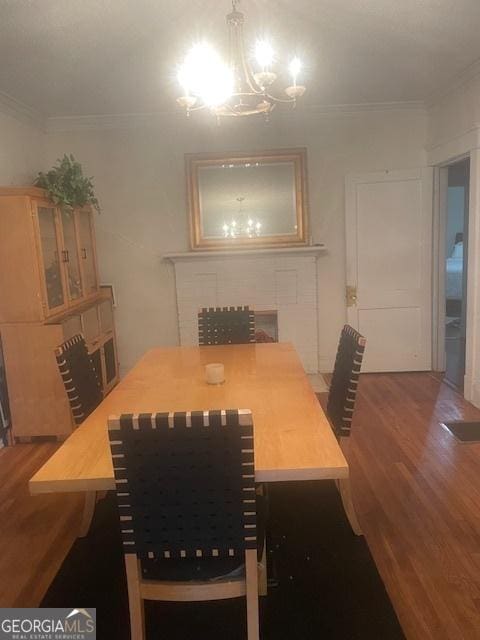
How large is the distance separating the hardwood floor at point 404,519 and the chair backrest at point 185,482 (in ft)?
2.91

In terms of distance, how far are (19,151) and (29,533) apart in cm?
302

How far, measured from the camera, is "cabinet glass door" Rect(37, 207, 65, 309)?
11.3 ft

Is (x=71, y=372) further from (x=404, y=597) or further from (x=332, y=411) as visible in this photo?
(x=404, y=597)

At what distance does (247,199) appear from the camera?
4.59 meters

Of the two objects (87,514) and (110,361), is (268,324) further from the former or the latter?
(87,514)

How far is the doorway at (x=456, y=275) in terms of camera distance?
4.55 metres

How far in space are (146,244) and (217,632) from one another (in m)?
3.59

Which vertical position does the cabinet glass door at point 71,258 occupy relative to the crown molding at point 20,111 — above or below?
below

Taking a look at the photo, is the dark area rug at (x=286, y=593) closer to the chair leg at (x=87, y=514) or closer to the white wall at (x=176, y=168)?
the chair leg at (x=87, y=514)

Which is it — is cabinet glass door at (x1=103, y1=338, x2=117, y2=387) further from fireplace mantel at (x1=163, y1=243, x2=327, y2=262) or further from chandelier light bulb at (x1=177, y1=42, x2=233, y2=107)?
chandelier light bulb at (x1=177, y1=42, x2=233, y2=107)

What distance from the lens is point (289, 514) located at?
2479mm

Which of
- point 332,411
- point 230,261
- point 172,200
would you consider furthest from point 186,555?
point 172,200

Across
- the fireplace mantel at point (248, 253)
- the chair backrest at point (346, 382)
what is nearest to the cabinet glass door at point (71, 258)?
the fireplace mantel at point (248, 253)

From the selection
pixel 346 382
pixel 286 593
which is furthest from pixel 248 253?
pixel 286 593
